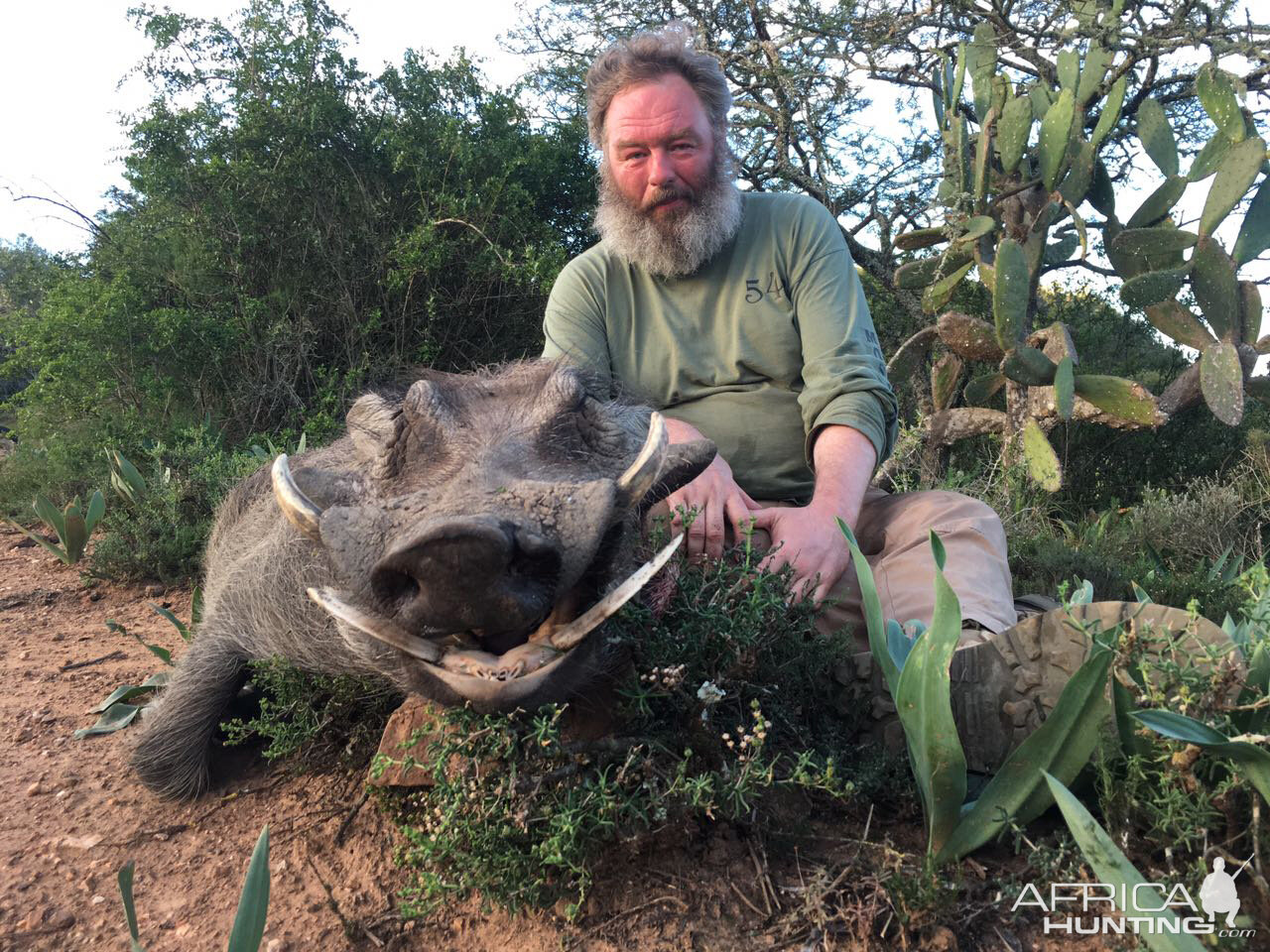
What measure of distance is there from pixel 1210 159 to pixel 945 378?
6.72ft

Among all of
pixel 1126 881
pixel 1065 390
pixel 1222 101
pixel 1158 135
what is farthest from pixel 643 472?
pixel 1158 135

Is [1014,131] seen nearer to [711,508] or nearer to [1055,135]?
[1055,135]

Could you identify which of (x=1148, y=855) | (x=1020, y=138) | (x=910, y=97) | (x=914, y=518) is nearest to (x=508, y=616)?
(x=1148, y=855)

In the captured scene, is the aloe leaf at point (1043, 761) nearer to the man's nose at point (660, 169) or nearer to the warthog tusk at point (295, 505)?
the warthog tusk at point (295, 505)

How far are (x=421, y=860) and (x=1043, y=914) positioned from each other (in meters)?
1.07

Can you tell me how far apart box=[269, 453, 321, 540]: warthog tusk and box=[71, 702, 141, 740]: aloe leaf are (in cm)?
151

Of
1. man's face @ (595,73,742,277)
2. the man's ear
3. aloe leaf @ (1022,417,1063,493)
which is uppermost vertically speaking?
man's face @ (595,73,742,277)

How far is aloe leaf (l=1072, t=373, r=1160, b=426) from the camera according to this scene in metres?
4.88

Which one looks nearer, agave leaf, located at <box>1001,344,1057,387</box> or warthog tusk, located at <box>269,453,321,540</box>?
warthog tusk, located at <box>269,453,321,540</box>

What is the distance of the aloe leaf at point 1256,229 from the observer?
5324 mm

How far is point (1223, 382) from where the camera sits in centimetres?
495

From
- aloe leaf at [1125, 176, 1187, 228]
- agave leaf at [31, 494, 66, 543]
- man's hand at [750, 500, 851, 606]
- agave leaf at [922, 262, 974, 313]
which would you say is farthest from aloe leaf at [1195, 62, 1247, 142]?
agave leaf at [31, 494, 66, 543]

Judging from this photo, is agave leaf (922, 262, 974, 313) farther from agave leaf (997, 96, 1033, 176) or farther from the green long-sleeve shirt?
the green long-sleeve shirt

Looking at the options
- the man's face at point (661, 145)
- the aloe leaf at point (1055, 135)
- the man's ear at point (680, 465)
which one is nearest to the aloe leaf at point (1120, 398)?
the aloe leaf at point (1055, 135)
